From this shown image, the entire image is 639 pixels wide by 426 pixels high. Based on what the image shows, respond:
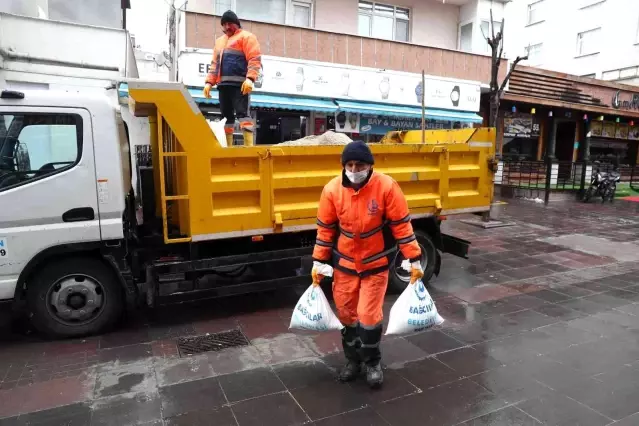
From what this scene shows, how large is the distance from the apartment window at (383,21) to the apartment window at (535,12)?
17.9 meters

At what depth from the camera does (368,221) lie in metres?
3.23

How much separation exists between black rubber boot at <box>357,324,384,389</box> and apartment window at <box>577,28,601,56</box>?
1108 inches

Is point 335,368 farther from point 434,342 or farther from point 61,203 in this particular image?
point 61,203

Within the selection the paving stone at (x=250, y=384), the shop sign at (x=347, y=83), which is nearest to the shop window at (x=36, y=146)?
the paving stone at (x=250, y=384)

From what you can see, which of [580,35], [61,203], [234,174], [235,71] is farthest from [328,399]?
[580,35]

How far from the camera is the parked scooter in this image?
49.6 ft

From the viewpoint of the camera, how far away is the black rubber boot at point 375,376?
3.38 m

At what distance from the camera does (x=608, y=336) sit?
14.6 ft

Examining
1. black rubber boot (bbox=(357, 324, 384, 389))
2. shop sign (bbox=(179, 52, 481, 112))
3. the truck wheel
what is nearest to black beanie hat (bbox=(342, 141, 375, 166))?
black rubber boot (bbox=(357, 324, 384, 389))

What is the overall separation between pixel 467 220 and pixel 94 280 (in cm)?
880

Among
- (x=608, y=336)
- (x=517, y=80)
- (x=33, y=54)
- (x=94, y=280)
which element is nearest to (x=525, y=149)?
(x=517, y=80)

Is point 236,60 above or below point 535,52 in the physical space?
below

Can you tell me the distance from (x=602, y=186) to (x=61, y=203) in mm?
15989

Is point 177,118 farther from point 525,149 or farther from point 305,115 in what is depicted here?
point 525,149
